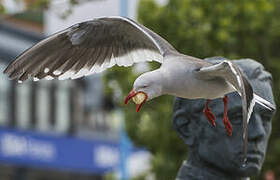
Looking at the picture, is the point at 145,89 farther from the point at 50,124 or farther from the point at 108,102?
the point at 108,102

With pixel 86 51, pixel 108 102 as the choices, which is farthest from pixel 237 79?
pixel 108 102

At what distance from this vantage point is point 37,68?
542cm

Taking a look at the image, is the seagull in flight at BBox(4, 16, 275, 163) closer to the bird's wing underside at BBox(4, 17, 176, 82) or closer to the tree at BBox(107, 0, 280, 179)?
the bird's wing underside at BBox(4, 17, 176, 82)

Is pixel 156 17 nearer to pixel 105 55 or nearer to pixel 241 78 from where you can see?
pixel 105 55

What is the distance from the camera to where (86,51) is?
18.4ft

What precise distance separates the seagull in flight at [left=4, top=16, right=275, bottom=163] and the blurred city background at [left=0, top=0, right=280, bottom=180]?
449cm

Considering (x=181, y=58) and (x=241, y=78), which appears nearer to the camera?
(x=241, y=78)

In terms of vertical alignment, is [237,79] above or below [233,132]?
above

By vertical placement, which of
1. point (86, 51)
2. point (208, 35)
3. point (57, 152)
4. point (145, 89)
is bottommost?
point (57, 152)

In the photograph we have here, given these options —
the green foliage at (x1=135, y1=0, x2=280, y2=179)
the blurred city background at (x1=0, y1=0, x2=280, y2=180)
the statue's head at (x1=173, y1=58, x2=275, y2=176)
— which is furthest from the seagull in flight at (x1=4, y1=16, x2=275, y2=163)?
the green foliage at (x1=135, y1=0, x2=280, y2=179)

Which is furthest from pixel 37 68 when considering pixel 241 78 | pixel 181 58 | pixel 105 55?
pixel 241 78

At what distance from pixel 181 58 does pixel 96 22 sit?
880mm

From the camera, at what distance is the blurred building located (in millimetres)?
34750

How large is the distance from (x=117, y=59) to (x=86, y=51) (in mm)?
219
